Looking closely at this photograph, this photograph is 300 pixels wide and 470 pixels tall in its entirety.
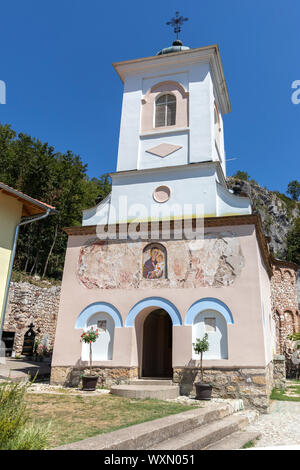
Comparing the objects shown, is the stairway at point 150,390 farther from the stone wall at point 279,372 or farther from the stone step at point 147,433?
the stone wall at point 279,372

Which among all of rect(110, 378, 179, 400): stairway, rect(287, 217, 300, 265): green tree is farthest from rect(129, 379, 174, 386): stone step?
rect(287, 217, 300, 265): green tree

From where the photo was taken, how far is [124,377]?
1139 centimetres

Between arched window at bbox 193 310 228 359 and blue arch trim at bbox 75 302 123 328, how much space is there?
2.81 meters

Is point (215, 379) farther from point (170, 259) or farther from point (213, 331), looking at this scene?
point (170, 259)

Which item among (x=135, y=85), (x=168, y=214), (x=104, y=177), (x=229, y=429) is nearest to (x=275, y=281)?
(x=168, y=214)

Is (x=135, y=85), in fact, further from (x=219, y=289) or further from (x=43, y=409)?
(x=43, y=409)

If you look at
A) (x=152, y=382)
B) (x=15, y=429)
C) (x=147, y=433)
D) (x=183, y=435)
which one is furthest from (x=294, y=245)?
(x=15, y=429)

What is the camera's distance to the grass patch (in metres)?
5.41

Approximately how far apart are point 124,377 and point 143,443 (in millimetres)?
6546

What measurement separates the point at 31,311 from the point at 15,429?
18.7m

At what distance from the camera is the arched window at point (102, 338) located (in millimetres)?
12062

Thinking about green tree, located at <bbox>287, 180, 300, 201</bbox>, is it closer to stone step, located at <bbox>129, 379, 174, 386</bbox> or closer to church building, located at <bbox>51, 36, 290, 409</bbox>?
church building, located at <bbox>51, 36, 290, 409</bbox>

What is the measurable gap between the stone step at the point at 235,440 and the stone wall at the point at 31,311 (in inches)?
642

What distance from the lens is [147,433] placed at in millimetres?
Result: 5211
